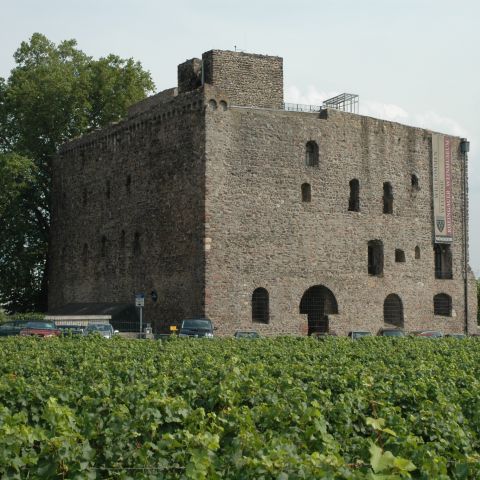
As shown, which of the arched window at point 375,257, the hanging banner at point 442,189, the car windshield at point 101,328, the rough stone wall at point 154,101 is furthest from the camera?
the hanging banner at point 442,189

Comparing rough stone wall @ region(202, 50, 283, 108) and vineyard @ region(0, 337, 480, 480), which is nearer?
vineyard @ region(0, 337, 480, 480)

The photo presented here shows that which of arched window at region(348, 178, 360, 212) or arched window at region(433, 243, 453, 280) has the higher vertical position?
arched window at region(348, 178, 360, 212)

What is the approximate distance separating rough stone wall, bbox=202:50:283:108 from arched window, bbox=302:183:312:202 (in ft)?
14.3

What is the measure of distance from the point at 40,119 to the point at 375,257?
19.7 m

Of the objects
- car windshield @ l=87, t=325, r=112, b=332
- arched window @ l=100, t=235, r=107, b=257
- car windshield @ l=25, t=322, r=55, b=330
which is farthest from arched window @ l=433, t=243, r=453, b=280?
car windshield @ l=25, t=322, r=55, b=330

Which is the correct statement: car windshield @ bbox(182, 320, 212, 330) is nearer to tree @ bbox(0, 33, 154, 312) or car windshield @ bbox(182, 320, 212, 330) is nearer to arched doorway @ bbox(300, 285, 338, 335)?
arched doorway @ bbox(300, 285, 338, 335)

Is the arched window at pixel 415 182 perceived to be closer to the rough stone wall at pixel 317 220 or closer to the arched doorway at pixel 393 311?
the rough stone wall at pixel 317 220

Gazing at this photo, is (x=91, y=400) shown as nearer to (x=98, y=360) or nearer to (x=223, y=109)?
(x=98, y=360)

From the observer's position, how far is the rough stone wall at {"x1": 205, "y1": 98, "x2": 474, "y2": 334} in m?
36.1

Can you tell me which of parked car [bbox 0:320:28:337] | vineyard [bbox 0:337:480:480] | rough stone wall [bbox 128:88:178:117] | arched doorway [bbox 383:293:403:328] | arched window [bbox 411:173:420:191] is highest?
rough stone wall [bbox 128:88:178:117]

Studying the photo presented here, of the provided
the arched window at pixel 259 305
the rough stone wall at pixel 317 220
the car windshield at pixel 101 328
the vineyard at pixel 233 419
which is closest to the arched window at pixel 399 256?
the rough stone wall at pixel 317 220

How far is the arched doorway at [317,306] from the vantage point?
3884 centimetres

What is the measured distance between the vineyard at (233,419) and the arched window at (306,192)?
21.4 meters

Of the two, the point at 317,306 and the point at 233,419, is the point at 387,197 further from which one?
the point at 233,419
